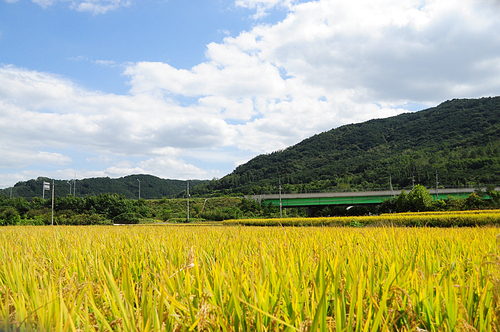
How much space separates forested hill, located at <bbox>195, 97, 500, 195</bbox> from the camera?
77.2 metres

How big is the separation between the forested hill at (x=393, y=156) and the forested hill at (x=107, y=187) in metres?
32.7

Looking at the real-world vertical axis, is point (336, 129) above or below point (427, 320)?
above

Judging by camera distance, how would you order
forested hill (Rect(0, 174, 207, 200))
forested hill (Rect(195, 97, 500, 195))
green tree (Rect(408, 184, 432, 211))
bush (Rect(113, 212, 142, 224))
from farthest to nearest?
forested hill (Rect(0, 174, 207, 200)) → forested hill (Rect(195, 97, 500, 195)) → bush (Rect(113, 212, 142, 224)) → green tree (Rect(408, 184, 432, 211))

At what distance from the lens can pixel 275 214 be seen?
55781 millimetres

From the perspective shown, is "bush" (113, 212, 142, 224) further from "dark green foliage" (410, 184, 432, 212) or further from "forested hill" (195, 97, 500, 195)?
"forested hill" (195, 97, 500, 195)

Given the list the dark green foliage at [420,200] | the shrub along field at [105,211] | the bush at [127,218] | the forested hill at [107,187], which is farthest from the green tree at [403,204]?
the forested hill at [107,187]

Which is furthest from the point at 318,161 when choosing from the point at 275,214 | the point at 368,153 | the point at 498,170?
the point at 275,214

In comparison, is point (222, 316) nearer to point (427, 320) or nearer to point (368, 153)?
point (427, 320)

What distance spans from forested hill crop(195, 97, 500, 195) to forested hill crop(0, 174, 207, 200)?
32.7 meters

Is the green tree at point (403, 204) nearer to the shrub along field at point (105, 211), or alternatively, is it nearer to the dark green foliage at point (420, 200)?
the dark green foliage at point (420, 200)

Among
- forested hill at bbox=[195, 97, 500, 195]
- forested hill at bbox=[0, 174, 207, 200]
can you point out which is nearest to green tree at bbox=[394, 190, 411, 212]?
forested hill at bbox=[195, 97, 500, 195]

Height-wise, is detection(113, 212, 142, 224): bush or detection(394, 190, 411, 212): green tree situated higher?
detection(394, 190, 411, 212): green tree

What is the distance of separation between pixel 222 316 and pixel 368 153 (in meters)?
138

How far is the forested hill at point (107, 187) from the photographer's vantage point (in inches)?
3821
